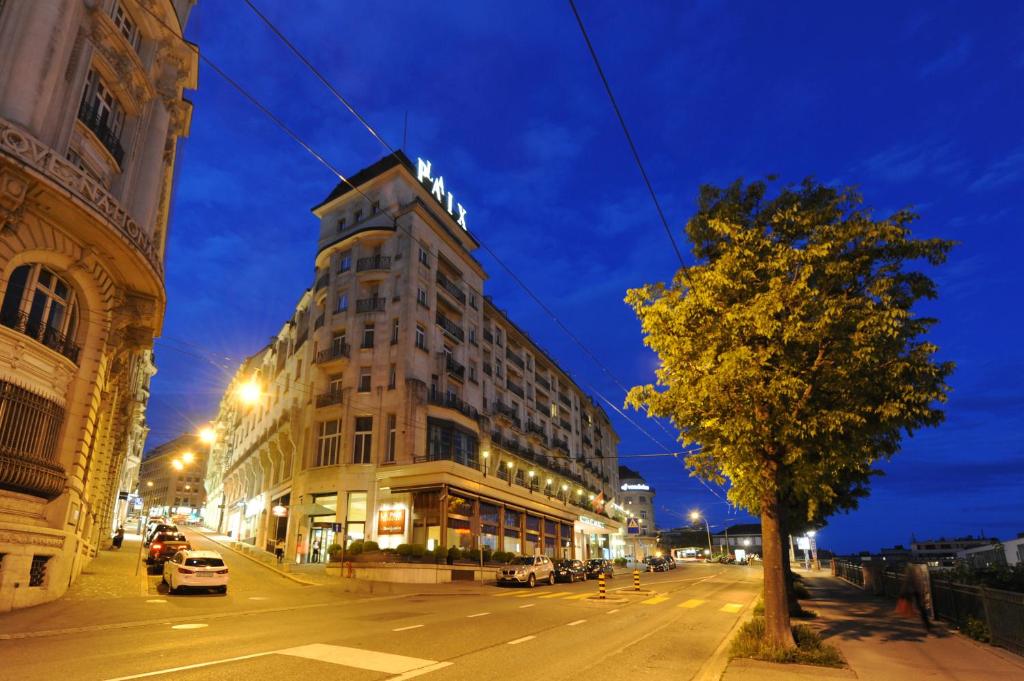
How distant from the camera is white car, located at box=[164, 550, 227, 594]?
64.7ft

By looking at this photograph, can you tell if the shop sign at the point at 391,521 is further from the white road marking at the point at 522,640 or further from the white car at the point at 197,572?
the white road marking at the point at 522,640

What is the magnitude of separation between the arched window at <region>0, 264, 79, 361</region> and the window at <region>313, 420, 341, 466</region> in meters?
22.3

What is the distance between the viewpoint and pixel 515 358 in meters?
59.3

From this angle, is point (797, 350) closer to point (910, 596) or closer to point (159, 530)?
point (910, 596)

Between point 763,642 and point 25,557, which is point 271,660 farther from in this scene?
point 25,557

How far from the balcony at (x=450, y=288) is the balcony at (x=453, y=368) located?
5.06 meters

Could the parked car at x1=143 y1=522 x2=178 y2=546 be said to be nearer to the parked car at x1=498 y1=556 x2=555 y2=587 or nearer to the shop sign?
the shop sign

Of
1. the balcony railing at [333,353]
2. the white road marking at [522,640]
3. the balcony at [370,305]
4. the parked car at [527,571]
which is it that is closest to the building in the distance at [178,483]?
the balcony railing at [333,353]

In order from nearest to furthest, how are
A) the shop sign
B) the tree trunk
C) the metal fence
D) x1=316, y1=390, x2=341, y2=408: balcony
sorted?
the tree trunk, the metal fence, the shop sign, x1=316, y1=390, x2=341, y2=408: balcony

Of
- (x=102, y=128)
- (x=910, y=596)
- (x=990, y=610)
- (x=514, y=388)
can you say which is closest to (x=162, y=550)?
(x=102, y=128)

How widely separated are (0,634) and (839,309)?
16293mm

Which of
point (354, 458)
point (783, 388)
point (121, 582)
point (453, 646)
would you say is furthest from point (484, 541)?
point (783, 388)

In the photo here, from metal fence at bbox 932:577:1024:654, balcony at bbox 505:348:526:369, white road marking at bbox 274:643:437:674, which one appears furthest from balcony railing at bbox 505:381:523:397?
white road marking at bbox 274:643:437:674

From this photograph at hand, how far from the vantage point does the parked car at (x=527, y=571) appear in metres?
32.3
